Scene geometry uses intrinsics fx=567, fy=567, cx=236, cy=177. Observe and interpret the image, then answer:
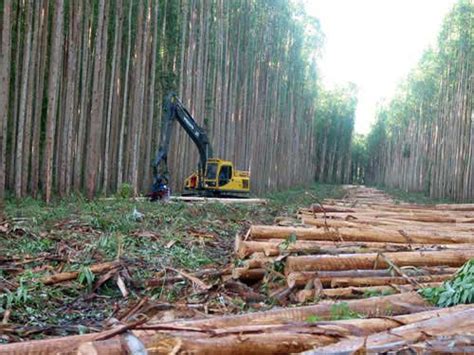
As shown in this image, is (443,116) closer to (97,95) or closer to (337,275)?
(97,95)

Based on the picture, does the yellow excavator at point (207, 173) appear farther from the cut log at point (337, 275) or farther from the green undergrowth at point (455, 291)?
the green undergrowth at point (455, 291)

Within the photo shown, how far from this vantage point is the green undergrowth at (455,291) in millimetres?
4180

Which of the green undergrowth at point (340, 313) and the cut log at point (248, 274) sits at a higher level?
the green undergrowth at point (340, 313)

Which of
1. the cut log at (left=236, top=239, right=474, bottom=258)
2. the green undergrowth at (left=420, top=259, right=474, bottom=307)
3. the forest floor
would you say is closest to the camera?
the green undergrowth at (left=420, top=259, right=474, bottom=307)

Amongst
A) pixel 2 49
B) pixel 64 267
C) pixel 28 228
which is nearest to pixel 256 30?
pixel 2 49

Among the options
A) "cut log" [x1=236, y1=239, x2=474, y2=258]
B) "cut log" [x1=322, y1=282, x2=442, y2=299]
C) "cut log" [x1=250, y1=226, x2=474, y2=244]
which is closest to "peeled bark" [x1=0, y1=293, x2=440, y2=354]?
"cut log" [x1=322, y1=282, x2=442, y2=299]

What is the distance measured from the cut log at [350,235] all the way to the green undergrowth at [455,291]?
8.74 feet

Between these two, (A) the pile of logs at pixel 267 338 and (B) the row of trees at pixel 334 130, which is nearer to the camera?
(A) the pile of logs at pixel 267 338

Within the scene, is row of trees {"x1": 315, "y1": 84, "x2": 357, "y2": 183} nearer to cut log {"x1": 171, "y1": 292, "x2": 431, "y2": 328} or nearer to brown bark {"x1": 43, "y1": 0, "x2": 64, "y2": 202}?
brown bark {"x1": 43, "y1": 0, "x2": 64, "y2": 202}

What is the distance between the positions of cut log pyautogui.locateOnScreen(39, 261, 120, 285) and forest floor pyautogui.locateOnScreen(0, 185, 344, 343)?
0.01 m

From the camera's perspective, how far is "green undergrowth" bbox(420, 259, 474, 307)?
418cm

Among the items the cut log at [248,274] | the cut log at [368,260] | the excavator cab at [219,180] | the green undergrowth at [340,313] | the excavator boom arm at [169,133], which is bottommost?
the cut log at [248,274]

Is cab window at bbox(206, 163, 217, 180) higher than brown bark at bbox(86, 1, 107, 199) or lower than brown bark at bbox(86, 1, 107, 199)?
lower

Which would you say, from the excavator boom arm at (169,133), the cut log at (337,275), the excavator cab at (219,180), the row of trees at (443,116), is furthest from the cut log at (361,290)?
the row of trees at (443,116)
